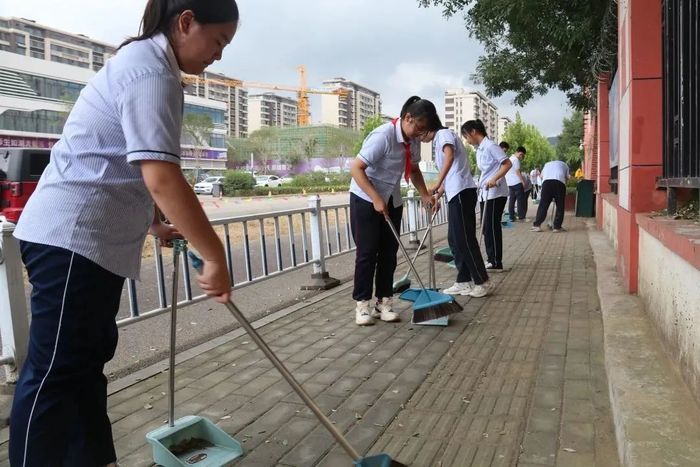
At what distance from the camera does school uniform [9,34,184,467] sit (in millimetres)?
1758

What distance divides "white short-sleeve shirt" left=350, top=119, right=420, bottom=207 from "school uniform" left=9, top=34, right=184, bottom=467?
9.08 feet

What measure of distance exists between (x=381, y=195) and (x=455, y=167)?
4.72 ft

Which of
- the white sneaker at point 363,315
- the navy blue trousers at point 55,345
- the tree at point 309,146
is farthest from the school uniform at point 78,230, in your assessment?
the tree at point 309,146

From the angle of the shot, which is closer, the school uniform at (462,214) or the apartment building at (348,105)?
the school uniform at (462,214)

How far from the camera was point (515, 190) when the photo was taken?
14.7 meters

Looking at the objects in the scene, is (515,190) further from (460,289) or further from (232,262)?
(232,262)

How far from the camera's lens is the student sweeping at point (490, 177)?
21.3 ft

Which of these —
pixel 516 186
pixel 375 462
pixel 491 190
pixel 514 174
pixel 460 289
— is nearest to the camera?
pixel 375 462

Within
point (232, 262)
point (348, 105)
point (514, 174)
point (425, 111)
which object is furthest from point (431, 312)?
point (348, 105)

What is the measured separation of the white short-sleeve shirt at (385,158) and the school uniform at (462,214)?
107cm

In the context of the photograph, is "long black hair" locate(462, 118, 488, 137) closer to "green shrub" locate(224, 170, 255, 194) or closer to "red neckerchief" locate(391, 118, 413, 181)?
"red neckerchief" locate(391, 118, 413, 181)

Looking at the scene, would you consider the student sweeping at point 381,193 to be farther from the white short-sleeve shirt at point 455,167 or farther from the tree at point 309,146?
the tree at point 309,146

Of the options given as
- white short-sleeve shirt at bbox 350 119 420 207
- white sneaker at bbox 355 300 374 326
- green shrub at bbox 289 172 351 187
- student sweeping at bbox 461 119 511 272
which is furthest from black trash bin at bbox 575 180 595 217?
green shrub at bbox 289 172 351 187

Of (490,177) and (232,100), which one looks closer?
(490,177)
